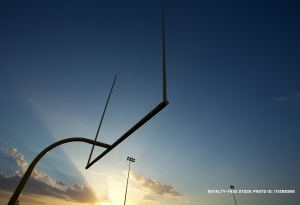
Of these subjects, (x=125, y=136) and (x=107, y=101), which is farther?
(x=107, y=101)

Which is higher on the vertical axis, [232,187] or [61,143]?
[232,187]

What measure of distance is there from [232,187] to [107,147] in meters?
53.2

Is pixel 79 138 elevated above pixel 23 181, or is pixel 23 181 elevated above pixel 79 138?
pixel 79 138

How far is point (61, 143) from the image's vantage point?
320 cm

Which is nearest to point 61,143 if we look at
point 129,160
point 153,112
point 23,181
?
point 23,181

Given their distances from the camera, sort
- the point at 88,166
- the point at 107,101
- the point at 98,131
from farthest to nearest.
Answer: the point at 107,101 < the point at 98,131 < the point at 88,166

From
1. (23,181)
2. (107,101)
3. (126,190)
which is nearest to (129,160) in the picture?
(126,190)

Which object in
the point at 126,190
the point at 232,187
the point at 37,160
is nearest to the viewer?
the point at 37,160

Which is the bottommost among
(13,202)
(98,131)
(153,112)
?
(13,202)

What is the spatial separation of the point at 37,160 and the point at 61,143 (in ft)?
1.60

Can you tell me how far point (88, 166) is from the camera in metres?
4.59

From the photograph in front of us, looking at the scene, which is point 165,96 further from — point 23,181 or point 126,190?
point 126,190

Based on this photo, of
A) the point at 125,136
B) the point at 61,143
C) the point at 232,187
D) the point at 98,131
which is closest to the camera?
the point at 125,136

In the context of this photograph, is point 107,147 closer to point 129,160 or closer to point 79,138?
point 79,138
